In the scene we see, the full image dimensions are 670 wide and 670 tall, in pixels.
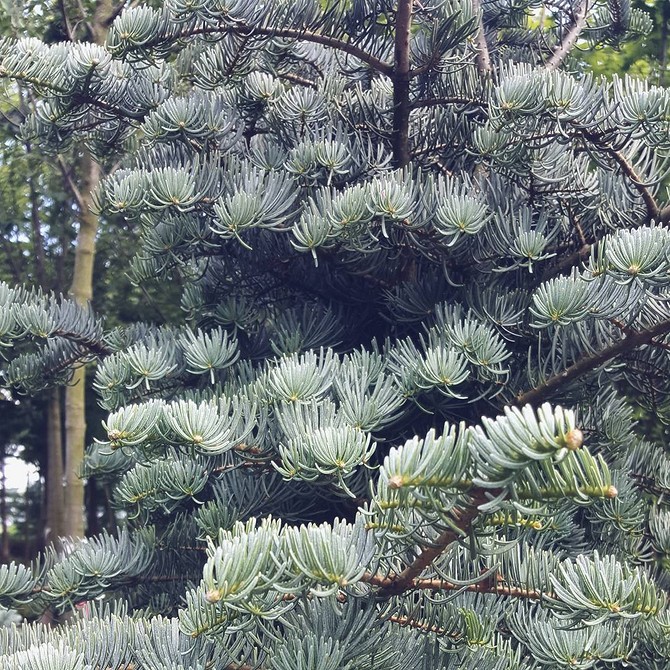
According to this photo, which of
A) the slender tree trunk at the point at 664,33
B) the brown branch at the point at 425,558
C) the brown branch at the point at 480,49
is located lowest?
the brown branch at the point at 425,558

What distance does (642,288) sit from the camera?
4.13ft

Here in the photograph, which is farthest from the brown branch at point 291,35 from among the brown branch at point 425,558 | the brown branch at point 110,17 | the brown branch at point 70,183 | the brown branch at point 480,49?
the brown branch at point 110,17

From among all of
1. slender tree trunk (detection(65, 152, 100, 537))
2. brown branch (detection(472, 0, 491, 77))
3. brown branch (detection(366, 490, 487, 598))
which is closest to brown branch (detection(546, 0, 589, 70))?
brown branch (detection(472, 0, 491, 77))

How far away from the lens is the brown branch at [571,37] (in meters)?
1.96

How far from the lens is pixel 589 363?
138cm

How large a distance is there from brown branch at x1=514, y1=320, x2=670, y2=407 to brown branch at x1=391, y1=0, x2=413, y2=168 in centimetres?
50

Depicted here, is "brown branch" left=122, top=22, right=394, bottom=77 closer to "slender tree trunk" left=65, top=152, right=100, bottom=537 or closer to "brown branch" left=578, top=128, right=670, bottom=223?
"brown branch" left=578, top=128, right=670, bottom=223

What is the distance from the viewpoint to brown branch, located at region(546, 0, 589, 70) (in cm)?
196

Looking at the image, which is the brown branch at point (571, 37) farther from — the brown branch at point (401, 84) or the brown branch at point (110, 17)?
the brown branch at point (110, 17)

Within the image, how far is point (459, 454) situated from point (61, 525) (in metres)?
4.20

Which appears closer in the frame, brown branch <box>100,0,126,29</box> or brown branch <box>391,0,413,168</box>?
brown branch <box>391,0,413,168</box>

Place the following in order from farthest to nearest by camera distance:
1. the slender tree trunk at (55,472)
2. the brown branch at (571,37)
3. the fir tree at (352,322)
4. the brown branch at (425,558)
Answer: the slender tree trunk at (55,472), the brown branch at (571,37), the fir tree at (352,322), the brown branch at (425,558)

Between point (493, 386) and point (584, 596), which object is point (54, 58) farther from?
point (584, 596)

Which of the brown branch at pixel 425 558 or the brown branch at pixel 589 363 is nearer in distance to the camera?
the brown branch at pixel 425 558
